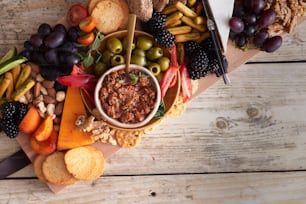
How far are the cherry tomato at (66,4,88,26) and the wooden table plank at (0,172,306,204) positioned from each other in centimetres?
43

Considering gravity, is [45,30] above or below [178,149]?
above

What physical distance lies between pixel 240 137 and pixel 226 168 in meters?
0.10

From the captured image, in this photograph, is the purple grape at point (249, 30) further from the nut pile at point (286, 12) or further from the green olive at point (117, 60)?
the green olive at point (117, 60)

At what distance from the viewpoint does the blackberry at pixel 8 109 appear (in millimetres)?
1225

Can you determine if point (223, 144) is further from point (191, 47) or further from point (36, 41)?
point (36, 41)

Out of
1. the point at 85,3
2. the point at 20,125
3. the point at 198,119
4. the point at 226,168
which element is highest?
the point at 85,3

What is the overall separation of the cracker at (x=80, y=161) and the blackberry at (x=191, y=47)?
1.16ft

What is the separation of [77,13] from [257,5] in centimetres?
46

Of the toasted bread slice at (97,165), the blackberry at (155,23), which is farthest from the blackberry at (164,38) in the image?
the toasted bread slice at (97,165)

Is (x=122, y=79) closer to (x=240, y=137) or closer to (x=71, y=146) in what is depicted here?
(x=71, y=146)

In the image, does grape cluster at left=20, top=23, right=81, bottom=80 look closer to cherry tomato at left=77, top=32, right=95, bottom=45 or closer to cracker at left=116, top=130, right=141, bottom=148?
cherry tomato at left=77, top=32, right=95, bottom=45

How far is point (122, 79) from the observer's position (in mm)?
1231

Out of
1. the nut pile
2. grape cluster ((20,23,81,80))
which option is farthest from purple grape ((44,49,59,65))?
the nut pile

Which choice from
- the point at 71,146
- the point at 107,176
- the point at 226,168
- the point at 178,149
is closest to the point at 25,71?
the point at 71,146
